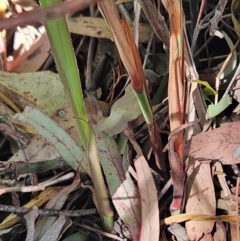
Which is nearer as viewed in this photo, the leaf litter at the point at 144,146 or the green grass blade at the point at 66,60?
the green grass blade at the point at 66,60

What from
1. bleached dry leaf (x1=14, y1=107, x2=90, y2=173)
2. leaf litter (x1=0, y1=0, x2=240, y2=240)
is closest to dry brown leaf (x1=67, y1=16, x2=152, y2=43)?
leaf litter (x1=0, y1=0, x2=240, y2=240)

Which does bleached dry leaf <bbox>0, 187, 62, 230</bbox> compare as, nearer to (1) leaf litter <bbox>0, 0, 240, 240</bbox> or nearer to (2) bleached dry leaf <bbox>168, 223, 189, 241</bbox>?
(1) leaf litter <bbox>0, 0, 240, 240</bbox>

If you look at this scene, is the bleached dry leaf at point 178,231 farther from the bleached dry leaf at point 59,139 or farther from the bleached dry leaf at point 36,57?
the bleached dry leaf at point 36,57

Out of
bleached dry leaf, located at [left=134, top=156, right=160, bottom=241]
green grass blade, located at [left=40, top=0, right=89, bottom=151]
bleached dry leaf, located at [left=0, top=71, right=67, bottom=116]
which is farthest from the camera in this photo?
bleached dry leaf, located at [left=0, top=71, right=67, bottom=116]

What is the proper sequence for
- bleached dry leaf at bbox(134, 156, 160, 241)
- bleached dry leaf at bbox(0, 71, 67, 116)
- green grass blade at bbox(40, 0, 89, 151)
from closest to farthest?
green grass blade at bbox(40, 0, 89, 151) → bleached dry leaf at bbox(134, 156, 160, 241) → bleached dry leaf at bbox(0, 71, 67, 116)

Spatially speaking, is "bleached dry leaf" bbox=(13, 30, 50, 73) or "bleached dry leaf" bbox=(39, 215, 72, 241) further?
"bleached dry leaf" bbox=(13, 30, 50, 73)

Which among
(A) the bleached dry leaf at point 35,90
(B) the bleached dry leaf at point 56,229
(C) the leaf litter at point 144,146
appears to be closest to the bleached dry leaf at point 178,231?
(C) the leaf litter at point 144,146

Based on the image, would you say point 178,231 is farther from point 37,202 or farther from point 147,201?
point 37,202

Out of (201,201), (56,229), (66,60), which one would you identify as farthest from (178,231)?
(66,60)

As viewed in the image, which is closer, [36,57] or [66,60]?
[66,60]
